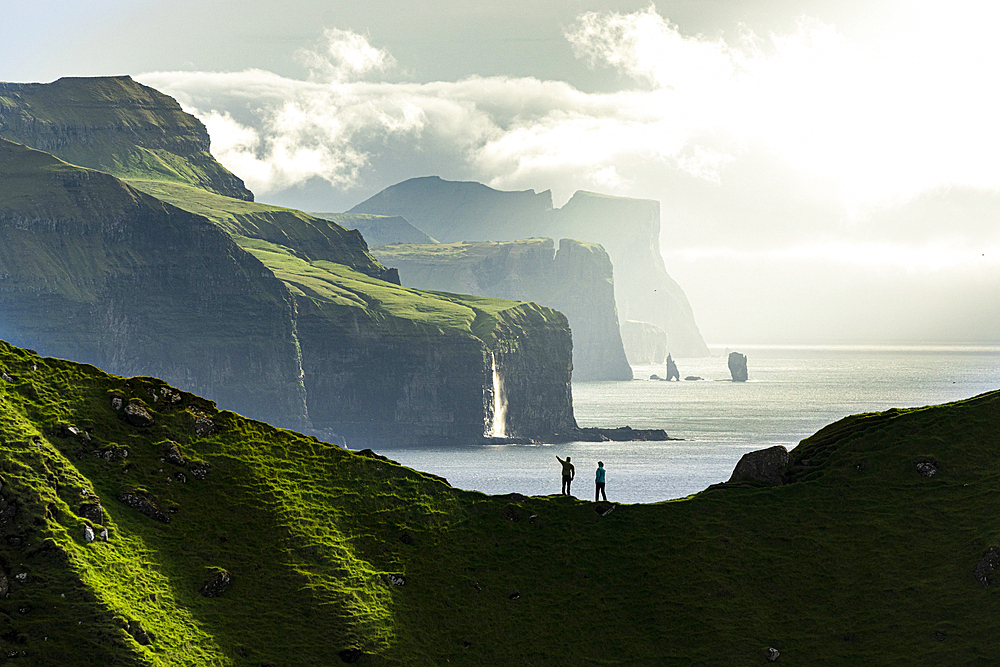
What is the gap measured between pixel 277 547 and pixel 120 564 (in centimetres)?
928

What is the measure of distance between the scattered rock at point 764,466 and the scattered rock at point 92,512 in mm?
42688

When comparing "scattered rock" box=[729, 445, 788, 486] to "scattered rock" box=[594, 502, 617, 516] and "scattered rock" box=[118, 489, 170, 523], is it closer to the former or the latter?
"scattered rock" box=[594, 502, 617, 516]

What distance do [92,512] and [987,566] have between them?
51356mm

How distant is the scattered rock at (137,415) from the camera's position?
6297cm

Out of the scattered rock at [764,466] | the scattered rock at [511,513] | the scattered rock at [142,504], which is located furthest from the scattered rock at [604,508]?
the scattered rock at [142,504]

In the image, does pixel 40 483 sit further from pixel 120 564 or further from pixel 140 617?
pixel 140 617

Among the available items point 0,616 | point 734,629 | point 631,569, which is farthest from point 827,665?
point 0,616

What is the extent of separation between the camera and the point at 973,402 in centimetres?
7700

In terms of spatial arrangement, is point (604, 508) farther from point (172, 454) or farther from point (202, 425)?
point (172, 454)

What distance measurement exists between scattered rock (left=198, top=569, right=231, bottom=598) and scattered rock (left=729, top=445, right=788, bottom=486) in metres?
36.9

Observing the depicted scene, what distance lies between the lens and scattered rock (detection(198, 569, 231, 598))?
53.4 meters

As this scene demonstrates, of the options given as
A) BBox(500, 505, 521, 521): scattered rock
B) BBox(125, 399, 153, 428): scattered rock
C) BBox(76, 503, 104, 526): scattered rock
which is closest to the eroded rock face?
BBox(125, 399, 153, 428): scattered rock

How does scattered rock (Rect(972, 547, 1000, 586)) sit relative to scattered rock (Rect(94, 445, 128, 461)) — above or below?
below

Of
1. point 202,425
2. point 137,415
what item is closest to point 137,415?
point 137,415
